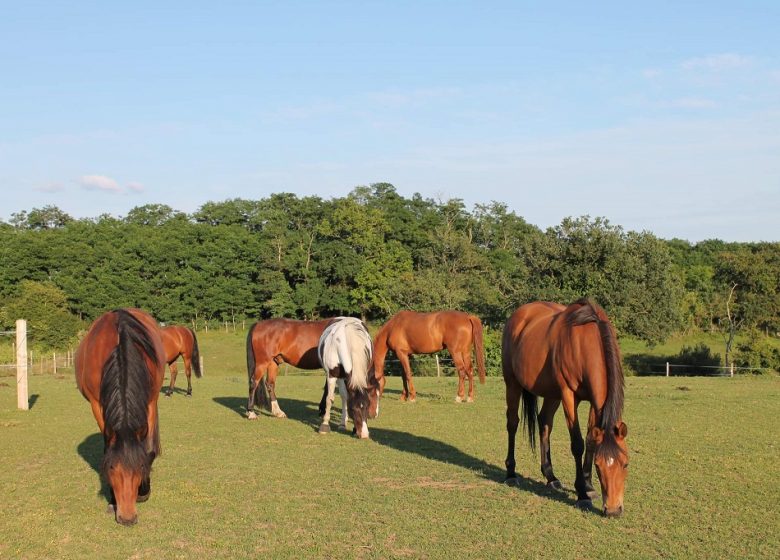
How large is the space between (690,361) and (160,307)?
43658mm

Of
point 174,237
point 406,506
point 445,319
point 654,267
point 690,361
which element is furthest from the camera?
point 174,237

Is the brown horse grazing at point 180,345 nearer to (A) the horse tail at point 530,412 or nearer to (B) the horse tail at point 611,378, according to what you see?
(A) the horse tail at point 530,412

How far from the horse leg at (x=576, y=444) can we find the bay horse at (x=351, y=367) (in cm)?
462

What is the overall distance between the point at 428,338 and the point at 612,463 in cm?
1027

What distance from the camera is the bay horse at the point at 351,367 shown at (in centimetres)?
1085

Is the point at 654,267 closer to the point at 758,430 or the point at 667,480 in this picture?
the point at 758,430

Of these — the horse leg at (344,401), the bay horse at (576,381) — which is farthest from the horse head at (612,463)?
the horse leg at (344,401)

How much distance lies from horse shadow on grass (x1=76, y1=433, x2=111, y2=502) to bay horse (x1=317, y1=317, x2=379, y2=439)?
11.5 ft

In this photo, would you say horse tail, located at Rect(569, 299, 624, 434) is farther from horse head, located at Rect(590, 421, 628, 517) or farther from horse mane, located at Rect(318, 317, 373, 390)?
horse mane, located at Rect(318, 317, 373, 390)

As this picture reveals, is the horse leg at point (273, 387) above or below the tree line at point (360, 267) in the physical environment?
below

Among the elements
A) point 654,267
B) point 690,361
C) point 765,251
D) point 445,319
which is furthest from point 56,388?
point 765,251

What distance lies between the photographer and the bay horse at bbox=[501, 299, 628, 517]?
6.07 metres

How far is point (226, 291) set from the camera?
202 ft

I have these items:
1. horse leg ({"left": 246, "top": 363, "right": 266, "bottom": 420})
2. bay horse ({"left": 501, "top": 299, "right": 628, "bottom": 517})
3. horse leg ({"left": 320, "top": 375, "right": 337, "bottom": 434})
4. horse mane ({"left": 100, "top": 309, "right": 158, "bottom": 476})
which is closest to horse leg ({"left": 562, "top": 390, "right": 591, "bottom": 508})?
bay horse ({"left": 501, "top": 299, "right": 628, "bottom": 517})
